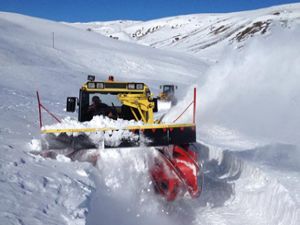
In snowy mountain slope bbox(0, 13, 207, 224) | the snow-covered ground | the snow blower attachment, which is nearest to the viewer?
snowy mountain slope bbox(0, 13, 207, 224)

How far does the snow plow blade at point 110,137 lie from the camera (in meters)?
6.12

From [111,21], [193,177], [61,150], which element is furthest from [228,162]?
[111,21]

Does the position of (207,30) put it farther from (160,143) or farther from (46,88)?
(160,143)

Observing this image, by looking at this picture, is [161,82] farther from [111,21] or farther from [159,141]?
[111,21]

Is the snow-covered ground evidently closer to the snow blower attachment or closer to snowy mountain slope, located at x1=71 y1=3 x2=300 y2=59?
the snow blower attachment

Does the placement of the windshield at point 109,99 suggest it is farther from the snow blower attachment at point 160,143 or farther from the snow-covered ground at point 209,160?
the snow-covered ground at point 209,160

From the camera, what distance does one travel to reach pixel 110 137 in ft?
20.1

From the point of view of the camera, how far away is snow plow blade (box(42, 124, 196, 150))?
20.1 ft

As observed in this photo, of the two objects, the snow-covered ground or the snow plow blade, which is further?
the snow plow blade

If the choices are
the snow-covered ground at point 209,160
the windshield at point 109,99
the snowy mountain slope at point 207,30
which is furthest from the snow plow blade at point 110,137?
the snowy mountain slope at point 207,30

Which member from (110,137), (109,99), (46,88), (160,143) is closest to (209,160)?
(109,99)

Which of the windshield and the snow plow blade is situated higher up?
the windshield

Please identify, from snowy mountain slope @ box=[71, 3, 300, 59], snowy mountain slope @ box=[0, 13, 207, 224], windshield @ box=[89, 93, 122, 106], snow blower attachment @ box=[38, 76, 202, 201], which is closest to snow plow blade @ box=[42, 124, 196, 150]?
snow blower attachment @ box=[38, 76, 202, 201]

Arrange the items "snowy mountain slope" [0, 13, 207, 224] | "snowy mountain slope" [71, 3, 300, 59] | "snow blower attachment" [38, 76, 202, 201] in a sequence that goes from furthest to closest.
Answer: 1. "snowy mountain slope" [71, 3, 300, 59]
2. "snow blower attachment" [38, 76, 202, 201]
3. "snowy mountain slope" [0, 13, 207, 224]
